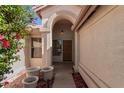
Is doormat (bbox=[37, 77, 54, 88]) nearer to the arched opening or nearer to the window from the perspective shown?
the window

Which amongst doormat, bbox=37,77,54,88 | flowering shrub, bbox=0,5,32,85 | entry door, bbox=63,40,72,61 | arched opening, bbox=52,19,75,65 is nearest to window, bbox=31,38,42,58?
arched opening, bbox=52,19,75,65

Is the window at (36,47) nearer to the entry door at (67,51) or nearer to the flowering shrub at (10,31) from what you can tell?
the entry door at (67,51)

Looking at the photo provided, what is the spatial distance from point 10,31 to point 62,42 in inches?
557

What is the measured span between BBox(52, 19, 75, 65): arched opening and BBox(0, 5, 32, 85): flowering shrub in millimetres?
13456

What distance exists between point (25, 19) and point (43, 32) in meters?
7.75

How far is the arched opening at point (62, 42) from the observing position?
17438 mm

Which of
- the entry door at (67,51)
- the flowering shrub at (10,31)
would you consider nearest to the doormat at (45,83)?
the flowering shrub at (10,31)

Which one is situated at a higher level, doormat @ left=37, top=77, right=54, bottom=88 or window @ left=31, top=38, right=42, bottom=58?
window @ left=31, top=38, right=42, bottom=58

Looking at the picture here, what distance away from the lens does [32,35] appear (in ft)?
45.8

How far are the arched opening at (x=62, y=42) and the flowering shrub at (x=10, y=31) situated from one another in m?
13.5

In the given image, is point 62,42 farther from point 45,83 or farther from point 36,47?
point 45,83

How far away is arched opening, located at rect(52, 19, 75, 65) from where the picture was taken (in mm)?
17438
